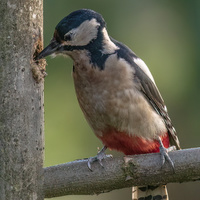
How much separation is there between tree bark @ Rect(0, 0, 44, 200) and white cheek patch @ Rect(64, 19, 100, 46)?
0.44m

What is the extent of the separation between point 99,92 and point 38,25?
812 millimetres

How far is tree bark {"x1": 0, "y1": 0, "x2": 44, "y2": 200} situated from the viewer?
301 centimetres

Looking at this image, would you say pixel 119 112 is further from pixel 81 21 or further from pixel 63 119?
pixel 63 119

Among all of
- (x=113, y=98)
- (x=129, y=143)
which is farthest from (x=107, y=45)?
(x=129, y=143)

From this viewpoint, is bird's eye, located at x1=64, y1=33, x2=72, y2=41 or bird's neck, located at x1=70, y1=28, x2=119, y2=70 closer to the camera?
bird's eye, located at x1=64, y1=33, x2=72, y2=41

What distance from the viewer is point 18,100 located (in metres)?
3.04

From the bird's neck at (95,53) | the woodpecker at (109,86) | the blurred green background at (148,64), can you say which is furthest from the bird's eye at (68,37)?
the blurred green background at (148,64)

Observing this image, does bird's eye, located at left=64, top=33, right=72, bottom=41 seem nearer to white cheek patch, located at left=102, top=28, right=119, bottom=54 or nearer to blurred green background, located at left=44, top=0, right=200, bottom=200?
white cheek patch, located at left=102, top=28, right=119, bottom=54

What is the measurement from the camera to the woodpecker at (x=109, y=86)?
358 centimetres

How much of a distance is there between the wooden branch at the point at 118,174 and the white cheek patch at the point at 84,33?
2.64 ft

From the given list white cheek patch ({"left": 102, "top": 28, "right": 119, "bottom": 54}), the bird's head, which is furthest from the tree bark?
white cheek patch ({"left": 102, "top": 28, "right": 119, "bottom": 54})

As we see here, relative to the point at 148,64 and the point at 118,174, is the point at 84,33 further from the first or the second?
the point at 148,64

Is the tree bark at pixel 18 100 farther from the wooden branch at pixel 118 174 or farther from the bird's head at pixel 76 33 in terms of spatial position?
the bird's head at pixel 76 33

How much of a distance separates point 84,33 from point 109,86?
0.41 metres
